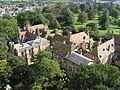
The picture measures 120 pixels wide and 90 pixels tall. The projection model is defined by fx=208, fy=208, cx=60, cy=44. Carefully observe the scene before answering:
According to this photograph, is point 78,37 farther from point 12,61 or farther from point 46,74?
point 46,74

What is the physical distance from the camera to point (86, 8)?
16588cm

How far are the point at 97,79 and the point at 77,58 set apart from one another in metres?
14.6

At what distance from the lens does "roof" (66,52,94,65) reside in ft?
172

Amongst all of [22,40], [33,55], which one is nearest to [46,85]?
[33,55]

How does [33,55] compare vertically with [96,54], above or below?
below

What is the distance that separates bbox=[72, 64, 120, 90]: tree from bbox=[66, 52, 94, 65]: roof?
9926 millimetres

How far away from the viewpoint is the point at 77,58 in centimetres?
5422

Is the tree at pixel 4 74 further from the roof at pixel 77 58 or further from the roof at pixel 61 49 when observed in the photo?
the roof at pixel 77 58

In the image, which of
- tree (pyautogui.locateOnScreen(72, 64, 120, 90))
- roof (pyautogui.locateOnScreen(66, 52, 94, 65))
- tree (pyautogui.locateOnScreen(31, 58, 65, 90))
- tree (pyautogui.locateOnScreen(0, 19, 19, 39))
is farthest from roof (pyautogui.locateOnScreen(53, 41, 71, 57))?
tree (pyautogui.locateOnScreen(0, 19, 19, 39))

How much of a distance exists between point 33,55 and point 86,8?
354ft

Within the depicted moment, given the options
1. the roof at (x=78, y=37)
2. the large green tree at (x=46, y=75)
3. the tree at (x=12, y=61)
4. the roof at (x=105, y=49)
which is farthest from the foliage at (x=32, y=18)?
the large green tree at (x=46, y=75)

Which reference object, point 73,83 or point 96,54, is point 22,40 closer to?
point 96,54

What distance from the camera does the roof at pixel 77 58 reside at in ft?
172

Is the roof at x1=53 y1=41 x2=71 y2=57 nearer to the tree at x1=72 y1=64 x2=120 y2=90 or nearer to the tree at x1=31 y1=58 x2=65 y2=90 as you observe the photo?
the tree at x1=31 y1=58 x2=65 y2=90
